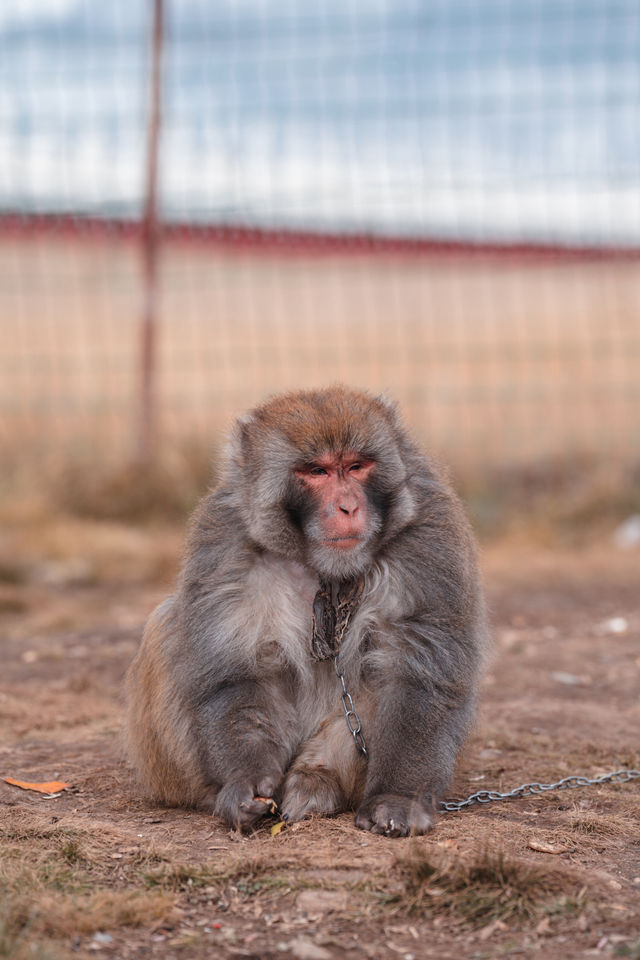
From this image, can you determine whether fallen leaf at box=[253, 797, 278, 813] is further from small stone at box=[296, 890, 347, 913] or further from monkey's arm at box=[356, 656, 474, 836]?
small stone at box=[296, 890, 347, 913]

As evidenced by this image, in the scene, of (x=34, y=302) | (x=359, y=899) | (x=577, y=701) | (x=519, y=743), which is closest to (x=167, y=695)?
(x=359, y=899)

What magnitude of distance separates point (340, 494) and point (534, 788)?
1.28 meters

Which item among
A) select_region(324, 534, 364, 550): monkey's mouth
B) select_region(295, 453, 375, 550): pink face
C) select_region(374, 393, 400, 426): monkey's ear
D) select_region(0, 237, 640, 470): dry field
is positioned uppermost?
select_region(0, 237, 640, 470): dry field

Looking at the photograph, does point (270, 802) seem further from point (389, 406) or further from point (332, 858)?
point (389, 406)

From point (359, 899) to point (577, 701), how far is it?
9.23 ft

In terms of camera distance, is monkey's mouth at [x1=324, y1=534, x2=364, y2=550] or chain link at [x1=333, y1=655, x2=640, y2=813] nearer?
monkey's mouth at [x1=324, y1=534, x2=364, y2=550]

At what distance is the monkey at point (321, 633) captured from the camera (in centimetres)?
383

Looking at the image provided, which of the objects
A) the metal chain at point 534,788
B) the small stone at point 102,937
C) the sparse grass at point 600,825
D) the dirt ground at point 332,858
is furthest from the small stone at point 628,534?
the small stone at point 102,937

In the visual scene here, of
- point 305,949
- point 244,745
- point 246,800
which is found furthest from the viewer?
point 244,745

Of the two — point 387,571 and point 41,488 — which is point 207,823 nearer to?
point 387,571

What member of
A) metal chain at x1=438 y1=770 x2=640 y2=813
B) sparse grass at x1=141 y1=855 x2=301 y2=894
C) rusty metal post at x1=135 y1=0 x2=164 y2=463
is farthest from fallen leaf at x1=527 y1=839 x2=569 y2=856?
rusty metal post at x1=135 y1=0 x2=164 y2=463

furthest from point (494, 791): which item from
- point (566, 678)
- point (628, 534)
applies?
point (628, 534)

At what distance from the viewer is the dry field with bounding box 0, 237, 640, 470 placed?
10172mm

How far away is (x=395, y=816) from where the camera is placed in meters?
3.66
